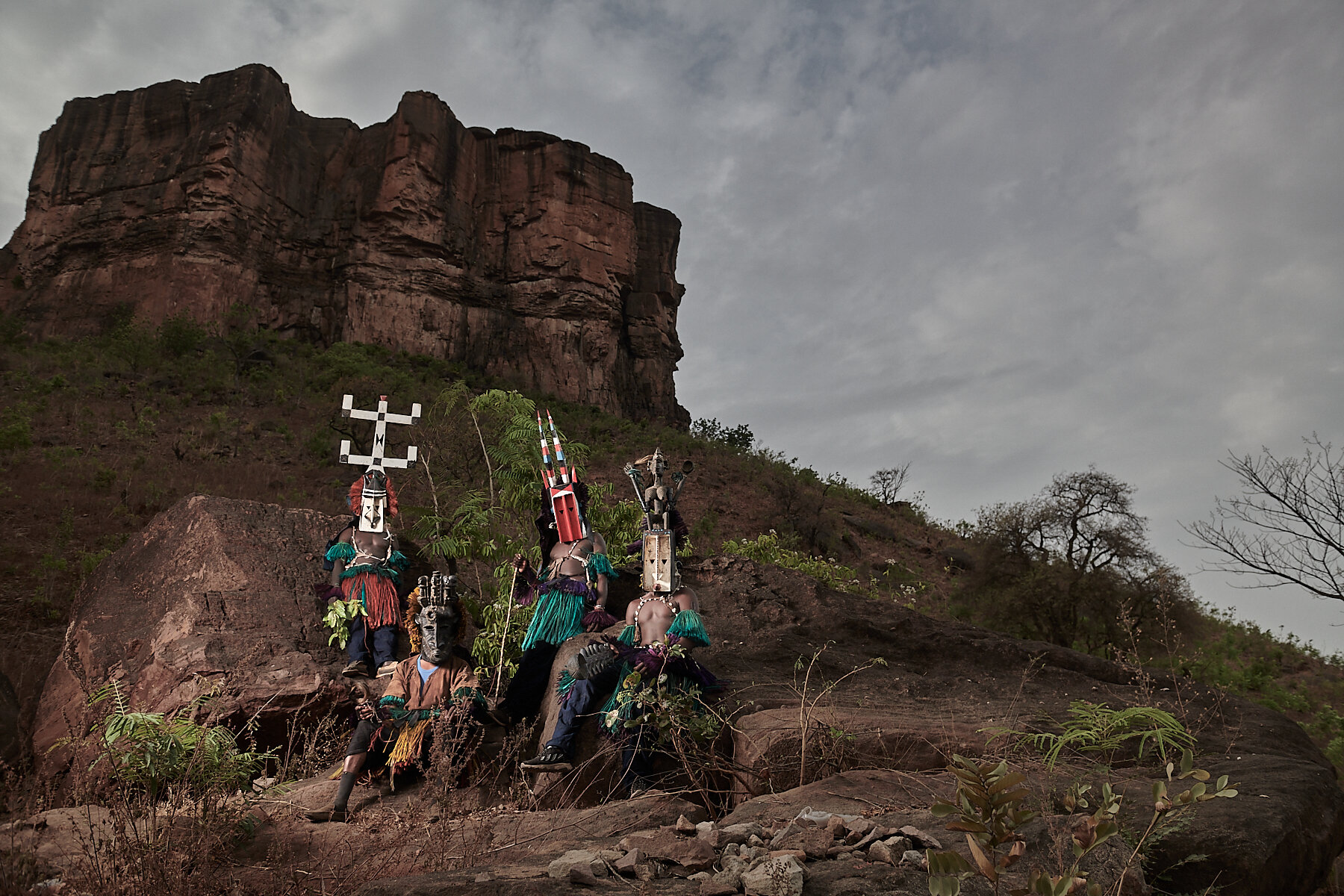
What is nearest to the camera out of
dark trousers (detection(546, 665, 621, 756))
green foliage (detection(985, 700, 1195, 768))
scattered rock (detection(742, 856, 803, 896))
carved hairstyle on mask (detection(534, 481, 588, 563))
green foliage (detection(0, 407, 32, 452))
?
scattered rock (detection(742, 856, 803, 896))

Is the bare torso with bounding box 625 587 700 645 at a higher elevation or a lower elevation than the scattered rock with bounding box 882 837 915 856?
higher

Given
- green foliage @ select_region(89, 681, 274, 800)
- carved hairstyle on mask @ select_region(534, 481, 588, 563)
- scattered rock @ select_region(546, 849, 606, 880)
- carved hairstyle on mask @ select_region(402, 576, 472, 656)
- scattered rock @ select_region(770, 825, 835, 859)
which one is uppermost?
carved hairstyle on mask @ select_region(534, 481, 588, 563)

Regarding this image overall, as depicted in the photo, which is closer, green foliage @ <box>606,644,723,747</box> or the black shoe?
green foliage @ <box>606,644,723,747</box>

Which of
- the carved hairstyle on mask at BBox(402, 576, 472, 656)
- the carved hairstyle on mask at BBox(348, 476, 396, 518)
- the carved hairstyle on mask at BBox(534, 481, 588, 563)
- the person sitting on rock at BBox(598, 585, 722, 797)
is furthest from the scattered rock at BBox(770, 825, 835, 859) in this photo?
the carved hairstyle on mask at BBox(348, 476, 396, 518)

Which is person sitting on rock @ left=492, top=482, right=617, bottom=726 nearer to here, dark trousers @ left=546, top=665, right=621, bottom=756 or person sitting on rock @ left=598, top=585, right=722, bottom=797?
person sitting on rock @ left=598, top=585, right=722, bottom=797

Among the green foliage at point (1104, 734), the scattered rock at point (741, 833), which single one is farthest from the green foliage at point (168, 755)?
the green foliage at point (1104, 734)

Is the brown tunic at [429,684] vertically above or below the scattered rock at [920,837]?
above

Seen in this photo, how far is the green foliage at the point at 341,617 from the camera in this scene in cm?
646

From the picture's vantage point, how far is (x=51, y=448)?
15.1m

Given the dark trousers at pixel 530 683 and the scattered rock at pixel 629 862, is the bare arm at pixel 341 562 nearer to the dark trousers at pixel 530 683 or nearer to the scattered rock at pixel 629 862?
the dark trousers at pixel 530 683

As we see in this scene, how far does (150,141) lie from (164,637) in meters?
37.7

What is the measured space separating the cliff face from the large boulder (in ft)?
95.2

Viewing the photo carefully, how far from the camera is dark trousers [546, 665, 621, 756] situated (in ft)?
16.2

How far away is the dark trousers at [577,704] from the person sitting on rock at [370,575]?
222cm
